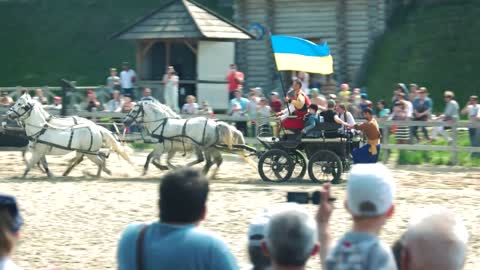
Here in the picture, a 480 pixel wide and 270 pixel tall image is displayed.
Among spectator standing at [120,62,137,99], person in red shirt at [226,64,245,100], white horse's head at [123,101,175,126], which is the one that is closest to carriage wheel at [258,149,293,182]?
white horse's head at [123,101,175,126]

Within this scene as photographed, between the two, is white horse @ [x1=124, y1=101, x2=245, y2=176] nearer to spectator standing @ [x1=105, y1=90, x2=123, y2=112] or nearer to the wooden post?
the wooden post

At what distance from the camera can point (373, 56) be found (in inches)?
1254

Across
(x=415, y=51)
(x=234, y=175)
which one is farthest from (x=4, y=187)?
(x=415, y=51)

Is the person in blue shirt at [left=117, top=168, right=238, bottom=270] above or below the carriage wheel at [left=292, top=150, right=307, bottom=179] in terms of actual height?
above

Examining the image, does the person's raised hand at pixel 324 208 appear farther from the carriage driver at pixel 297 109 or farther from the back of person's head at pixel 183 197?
the carriage driver at pixel 297 109

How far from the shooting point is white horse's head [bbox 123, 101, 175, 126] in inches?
771

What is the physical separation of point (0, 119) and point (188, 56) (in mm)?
7062

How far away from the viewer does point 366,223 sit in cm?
475

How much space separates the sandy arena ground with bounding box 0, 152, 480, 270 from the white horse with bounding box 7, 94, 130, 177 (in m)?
0.40

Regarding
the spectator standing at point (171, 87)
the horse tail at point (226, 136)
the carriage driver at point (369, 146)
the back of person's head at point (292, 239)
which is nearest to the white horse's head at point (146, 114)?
the horse tail at point (226, 136)

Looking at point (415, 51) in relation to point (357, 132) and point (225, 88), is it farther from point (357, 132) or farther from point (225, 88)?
point (357, 132)

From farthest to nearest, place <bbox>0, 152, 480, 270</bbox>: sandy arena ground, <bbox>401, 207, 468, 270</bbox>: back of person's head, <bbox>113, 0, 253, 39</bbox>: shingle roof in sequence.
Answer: <bbox>113, 0, 253, 39</bbox>: shingle roof
<bbox>0, 152, 480, 270</bbox>: sandy arena ground
<bbox>401, 207, 468, 270</bbox>: back of person's head

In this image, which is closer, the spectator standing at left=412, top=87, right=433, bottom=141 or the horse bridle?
the horse bridle

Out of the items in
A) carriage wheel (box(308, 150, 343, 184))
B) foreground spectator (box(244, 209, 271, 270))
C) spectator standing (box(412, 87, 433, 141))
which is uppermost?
foreground spectator (box(244, 209, 271, 270))
